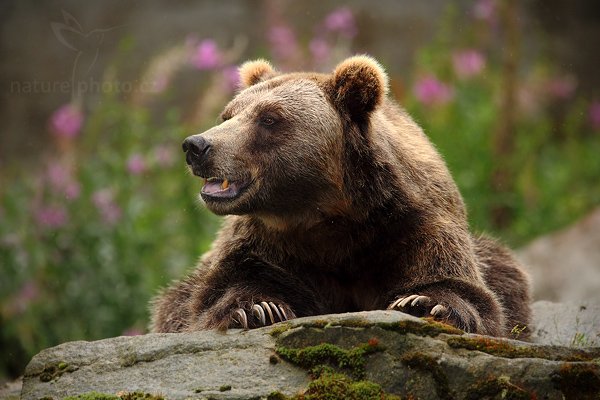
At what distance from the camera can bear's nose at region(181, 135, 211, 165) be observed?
4.84 m

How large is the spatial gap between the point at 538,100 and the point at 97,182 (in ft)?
25.6

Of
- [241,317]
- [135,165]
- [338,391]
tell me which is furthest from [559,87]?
[338,391]

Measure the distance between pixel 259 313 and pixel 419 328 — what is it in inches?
35.8

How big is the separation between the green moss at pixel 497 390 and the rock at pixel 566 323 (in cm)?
139

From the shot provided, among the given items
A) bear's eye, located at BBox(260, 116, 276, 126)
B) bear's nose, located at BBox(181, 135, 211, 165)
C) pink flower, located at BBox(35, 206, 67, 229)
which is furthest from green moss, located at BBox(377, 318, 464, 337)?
pink flower, located at BBox(35, 206, 67, 229)

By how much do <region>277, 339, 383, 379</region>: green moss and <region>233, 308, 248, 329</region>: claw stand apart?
1.68 ft

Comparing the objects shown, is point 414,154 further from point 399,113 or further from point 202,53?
point 202,53

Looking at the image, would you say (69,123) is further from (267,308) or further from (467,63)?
(467,63)

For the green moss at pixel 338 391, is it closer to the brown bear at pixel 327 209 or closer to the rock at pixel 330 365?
the rock at pixel 330 365

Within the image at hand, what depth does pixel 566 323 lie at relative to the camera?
5.96 metres

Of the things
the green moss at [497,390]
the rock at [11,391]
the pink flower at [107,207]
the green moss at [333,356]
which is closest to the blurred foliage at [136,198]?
the pink flower at [107,207]

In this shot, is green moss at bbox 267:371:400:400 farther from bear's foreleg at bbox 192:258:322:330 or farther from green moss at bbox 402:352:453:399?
bear's foreleg at bbox 192:258:322:330

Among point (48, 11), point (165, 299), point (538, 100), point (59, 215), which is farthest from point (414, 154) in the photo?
point (48, 11)

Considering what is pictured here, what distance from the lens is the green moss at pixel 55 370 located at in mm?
4304
